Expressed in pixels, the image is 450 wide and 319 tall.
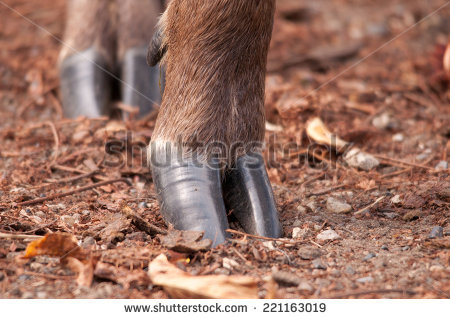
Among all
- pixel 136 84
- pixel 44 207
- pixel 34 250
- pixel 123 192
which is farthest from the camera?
pixel 136 84

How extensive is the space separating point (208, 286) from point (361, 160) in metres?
1.46

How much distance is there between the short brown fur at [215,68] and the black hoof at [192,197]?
0.39 ft

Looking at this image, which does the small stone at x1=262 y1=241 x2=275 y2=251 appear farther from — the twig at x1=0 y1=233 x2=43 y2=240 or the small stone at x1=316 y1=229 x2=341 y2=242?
the twig at x1=0 y1=233 x2=43 y2=240

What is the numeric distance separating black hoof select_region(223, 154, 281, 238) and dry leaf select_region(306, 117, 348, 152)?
766 millimetres

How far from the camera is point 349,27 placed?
523cm

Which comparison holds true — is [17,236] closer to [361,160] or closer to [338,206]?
[338,206]

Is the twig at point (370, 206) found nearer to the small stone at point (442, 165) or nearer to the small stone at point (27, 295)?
the small stone at point (442, 165)

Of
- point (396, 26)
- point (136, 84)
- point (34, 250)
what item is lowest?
point (34, 250)

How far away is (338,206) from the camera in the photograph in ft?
8.14

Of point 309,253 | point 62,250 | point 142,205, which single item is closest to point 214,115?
point 142,205

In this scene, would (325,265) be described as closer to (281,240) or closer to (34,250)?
(281,240)

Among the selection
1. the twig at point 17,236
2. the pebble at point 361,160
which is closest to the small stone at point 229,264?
the twig at point 17,236
